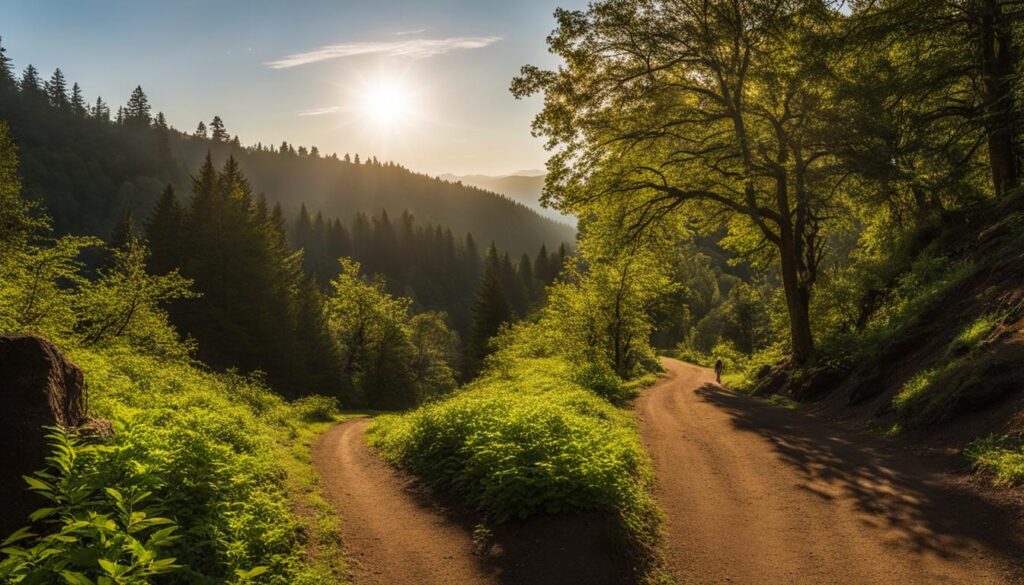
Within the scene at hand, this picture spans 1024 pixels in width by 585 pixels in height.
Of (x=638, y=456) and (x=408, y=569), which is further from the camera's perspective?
(x=638, y=456)

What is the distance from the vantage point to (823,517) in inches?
332

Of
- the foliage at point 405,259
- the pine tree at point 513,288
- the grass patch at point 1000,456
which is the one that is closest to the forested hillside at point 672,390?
the grass patch at point 1000,456

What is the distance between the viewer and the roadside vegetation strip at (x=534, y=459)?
877 centimetres

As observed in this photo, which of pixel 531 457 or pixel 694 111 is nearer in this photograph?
pixel 531 457

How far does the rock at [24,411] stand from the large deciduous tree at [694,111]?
16.8 m

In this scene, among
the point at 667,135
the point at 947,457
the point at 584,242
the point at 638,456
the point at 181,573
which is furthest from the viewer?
the point at 584,242

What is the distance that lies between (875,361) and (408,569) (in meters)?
15.3

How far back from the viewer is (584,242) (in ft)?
77.2

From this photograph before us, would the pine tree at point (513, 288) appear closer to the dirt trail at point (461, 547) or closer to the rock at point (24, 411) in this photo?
the dirt trail at point (461, 547)

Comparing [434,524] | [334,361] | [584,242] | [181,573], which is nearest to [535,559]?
[434,524]

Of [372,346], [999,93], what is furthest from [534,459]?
[372,346]

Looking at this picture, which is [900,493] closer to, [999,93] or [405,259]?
[999,93]

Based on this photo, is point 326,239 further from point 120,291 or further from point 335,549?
point 335,549

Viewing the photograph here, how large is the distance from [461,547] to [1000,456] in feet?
29.6
